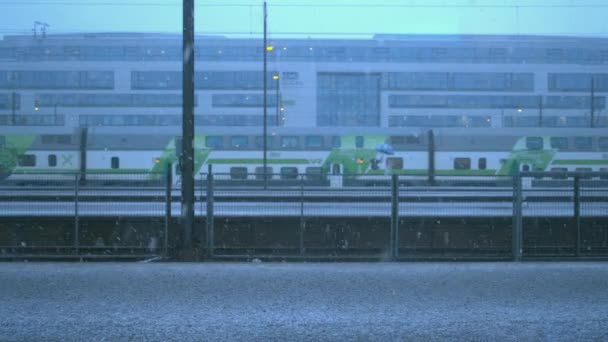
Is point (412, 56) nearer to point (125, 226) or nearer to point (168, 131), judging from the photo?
point (168, 131)

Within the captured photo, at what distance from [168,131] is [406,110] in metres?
8.64

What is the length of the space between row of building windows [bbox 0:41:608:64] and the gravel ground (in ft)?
46.6

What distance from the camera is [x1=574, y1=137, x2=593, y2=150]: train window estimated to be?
2223 centimetres

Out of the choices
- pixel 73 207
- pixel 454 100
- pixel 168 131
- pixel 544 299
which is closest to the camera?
pixel 544 299

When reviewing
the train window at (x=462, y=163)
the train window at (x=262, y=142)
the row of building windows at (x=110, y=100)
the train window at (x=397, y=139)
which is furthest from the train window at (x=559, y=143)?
the row of building windows at (x=110, y=100)

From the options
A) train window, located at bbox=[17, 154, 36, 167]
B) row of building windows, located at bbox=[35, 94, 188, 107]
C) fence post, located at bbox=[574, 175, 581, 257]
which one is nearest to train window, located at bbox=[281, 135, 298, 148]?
row of building windows, located at bbox=[35, 94, 188, 107]

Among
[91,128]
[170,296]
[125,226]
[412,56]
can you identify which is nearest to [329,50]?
[412,56]

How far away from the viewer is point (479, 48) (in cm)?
2336

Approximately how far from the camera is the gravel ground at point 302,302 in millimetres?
5387

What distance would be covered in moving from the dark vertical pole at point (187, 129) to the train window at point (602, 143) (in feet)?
57.4

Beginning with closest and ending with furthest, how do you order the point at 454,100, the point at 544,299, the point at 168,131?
the point at 544,299 < the point at 168,131 < the point at 454,100

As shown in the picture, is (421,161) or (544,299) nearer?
(544,299)

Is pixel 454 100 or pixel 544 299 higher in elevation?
pixel 454 100

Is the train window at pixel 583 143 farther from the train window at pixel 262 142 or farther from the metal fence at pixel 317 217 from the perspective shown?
the metal fence at pixel 317 217
